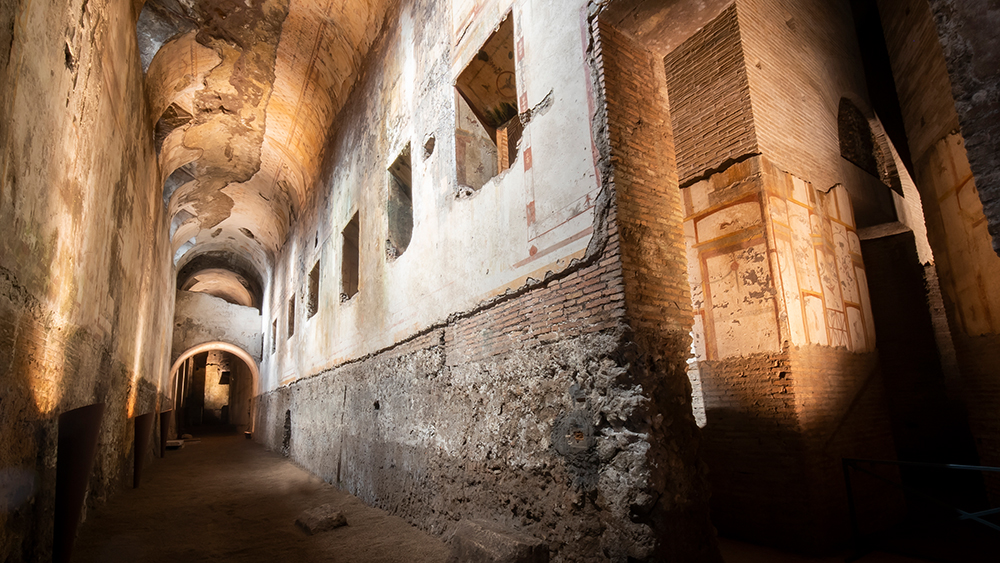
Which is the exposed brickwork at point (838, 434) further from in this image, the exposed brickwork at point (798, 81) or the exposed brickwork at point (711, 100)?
the exposed brickwork at point (711, 100)

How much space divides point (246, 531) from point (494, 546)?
10.8ft

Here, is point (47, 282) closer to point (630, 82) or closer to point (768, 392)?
point (630, 82)

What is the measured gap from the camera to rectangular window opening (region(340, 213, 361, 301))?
8.81m

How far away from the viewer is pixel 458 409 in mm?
4590

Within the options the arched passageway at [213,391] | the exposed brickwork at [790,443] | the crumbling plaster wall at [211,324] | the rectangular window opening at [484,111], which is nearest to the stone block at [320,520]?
the rectangular window opening at [484,111]

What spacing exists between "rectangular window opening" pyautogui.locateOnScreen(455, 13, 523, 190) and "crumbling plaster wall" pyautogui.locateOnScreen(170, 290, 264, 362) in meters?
14.1

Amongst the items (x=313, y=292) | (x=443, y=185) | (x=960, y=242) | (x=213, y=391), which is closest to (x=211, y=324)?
(x=313, y=292)

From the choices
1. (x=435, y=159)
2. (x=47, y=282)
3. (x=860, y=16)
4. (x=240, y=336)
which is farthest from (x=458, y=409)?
(x=240, y=336)

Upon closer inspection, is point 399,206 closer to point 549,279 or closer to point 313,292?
point 549,279

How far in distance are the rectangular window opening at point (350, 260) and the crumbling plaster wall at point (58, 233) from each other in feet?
9.93

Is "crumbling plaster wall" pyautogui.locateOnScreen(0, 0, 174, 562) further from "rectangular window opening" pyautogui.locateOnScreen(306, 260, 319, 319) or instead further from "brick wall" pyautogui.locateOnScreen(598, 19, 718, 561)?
"rectangular window opening" pyautogui.locateOnScreen(306, 260, 319, 319)

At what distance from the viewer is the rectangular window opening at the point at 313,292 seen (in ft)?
35.9

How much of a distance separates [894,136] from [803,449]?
21.3 feet

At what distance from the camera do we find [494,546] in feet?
10.8
